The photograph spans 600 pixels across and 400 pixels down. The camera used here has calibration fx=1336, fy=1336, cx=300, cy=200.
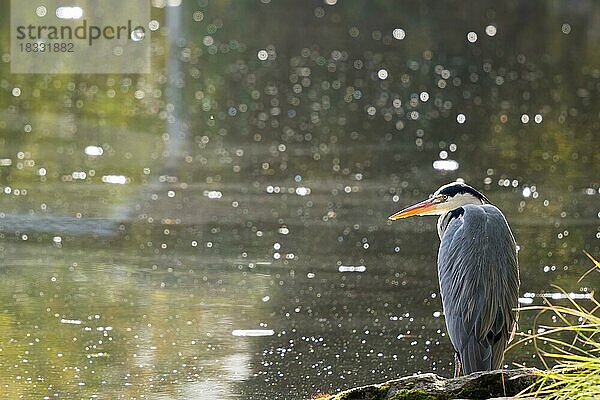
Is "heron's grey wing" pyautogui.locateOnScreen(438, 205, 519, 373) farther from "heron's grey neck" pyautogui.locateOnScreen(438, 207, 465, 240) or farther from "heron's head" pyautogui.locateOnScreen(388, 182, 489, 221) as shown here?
"heron's head" pyautogui.locateOnScreen(388, 182, 489, 221)

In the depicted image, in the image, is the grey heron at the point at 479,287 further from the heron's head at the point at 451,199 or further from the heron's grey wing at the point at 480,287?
the heron's head at the point at 451,199

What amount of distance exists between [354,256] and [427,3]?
25.6 meters

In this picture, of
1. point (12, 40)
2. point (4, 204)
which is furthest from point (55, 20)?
point (4, 204)

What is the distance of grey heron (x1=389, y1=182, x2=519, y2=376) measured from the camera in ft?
21.0

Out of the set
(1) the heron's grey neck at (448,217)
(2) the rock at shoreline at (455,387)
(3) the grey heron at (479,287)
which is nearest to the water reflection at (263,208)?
(1) the heron's grey neck at (448,217)

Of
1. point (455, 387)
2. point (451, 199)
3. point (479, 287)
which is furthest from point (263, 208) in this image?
point (455, 387)

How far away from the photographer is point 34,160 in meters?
13.9

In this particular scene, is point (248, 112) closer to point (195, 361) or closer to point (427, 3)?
point (195, 361)

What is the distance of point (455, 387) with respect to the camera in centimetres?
532

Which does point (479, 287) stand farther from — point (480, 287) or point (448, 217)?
point (448, 217)

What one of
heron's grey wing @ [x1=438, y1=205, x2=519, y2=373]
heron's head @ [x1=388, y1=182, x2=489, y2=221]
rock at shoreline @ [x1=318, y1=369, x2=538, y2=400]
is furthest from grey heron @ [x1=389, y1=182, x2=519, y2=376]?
rock at shoreline @ [x1=318, y1=369, x2=538, y2=400]

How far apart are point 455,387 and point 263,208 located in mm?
6533

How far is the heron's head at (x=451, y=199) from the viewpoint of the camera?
23.7 ft

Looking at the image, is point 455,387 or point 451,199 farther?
point 451,199
